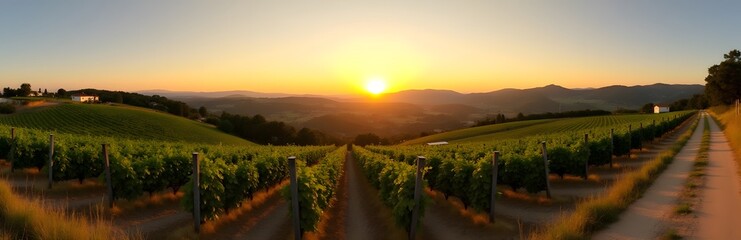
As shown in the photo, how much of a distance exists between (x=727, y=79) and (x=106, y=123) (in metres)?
109

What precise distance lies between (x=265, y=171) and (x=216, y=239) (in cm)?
671

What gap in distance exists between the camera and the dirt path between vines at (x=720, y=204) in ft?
27.3

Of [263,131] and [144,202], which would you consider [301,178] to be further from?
[263,131]

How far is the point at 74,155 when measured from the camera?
15.7m

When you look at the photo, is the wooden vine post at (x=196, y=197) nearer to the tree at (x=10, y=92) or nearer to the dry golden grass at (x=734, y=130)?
the dry golden grass at (x=734, y=130)

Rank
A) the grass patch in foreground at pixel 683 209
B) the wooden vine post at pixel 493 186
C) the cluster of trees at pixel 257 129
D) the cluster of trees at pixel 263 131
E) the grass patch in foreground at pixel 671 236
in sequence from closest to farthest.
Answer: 1. the grass patch in foreground at pixel 671 236
2. the grass patch in foreground at pixel 683 209
3. the wooden vine post at pixel 493 186
4. the cluster of trees at pixel 263 131
5. the cluster of trees at pixel 257 129

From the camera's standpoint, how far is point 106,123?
65.1 metres

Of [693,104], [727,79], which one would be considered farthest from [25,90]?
[693,104]

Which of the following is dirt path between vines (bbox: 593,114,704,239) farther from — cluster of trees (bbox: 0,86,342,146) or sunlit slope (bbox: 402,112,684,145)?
cluster of trees (bbox: 0,86,342,146)

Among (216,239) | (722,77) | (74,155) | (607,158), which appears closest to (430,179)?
(216,239)

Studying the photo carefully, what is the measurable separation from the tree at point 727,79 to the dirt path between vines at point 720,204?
237ft

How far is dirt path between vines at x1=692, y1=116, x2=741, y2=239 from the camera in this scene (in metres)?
8.31

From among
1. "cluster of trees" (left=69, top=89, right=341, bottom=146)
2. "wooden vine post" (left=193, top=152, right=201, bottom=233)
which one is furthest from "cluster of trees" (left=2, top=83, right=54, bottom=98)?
"wooden vine post" (left=193, top=152, right=201, bottom=233)

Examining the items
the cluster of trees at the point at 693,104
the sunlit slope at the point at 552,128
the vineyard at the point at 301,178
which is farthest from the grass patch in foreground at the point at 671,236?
the cluster of trees at the point at 693,104
